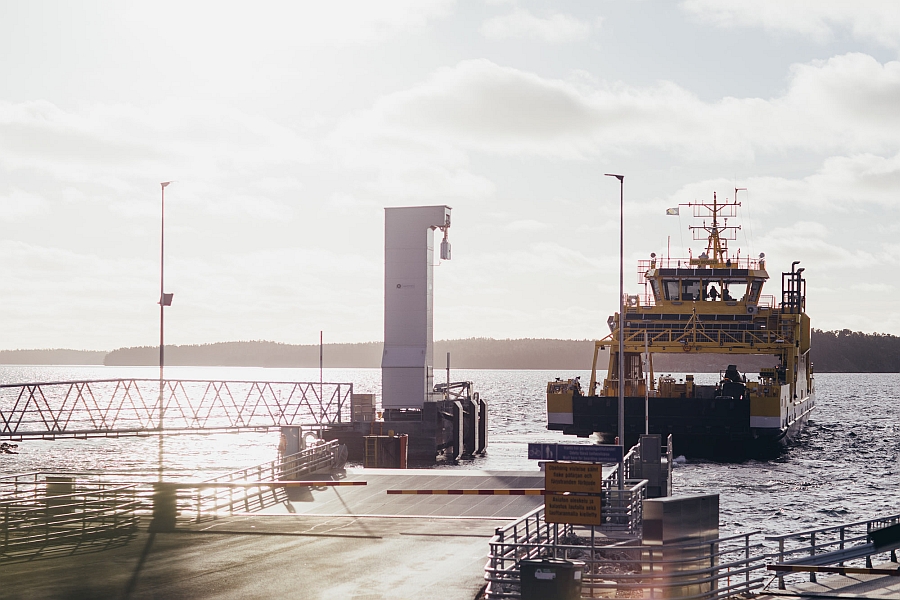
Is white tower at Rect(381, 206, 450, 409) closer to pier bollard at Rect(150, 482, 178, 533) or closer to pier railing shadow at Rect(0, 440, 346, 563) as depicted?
pier railing shadow at Rect(0, 440, 346, 563)

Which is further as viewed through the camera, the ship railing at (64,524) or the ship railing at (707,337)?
the ship railing at (707,337)

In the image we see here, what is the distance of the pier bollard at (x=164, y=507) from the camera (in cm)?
2444

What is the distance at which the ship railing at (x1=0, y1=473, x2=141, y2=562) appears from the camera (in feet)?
72.0

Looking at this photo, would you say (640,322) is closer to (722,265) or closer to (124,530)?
(722,265)

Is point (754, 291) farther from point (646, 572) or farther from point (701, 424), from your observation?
point (646, 572)

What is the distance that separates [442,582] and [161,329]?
23548mm

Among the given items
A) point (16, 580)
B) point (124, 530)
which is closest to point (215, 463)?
point (124, 530)

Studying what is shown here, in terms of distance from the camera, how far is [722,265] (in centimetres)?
6788

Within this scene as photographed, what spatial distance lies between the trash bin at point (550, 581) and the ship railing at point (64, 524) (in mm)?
10318

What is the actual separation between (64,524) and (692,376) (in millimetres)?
41425

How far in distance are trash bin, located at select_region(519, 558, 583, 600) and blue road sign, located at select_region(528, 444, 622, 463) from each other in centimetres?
369

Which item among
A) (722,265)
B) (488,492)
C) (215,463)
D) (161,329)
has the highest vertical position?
(722,265)

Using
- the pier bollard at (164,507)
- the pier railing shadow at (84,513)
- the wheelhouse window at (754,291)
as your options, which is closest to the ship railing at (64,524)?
the pier railing shadow at (84,513)

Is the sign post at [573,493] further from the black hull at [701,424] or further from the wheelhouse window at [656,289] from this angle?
the wheelhouse window at [656,289]
